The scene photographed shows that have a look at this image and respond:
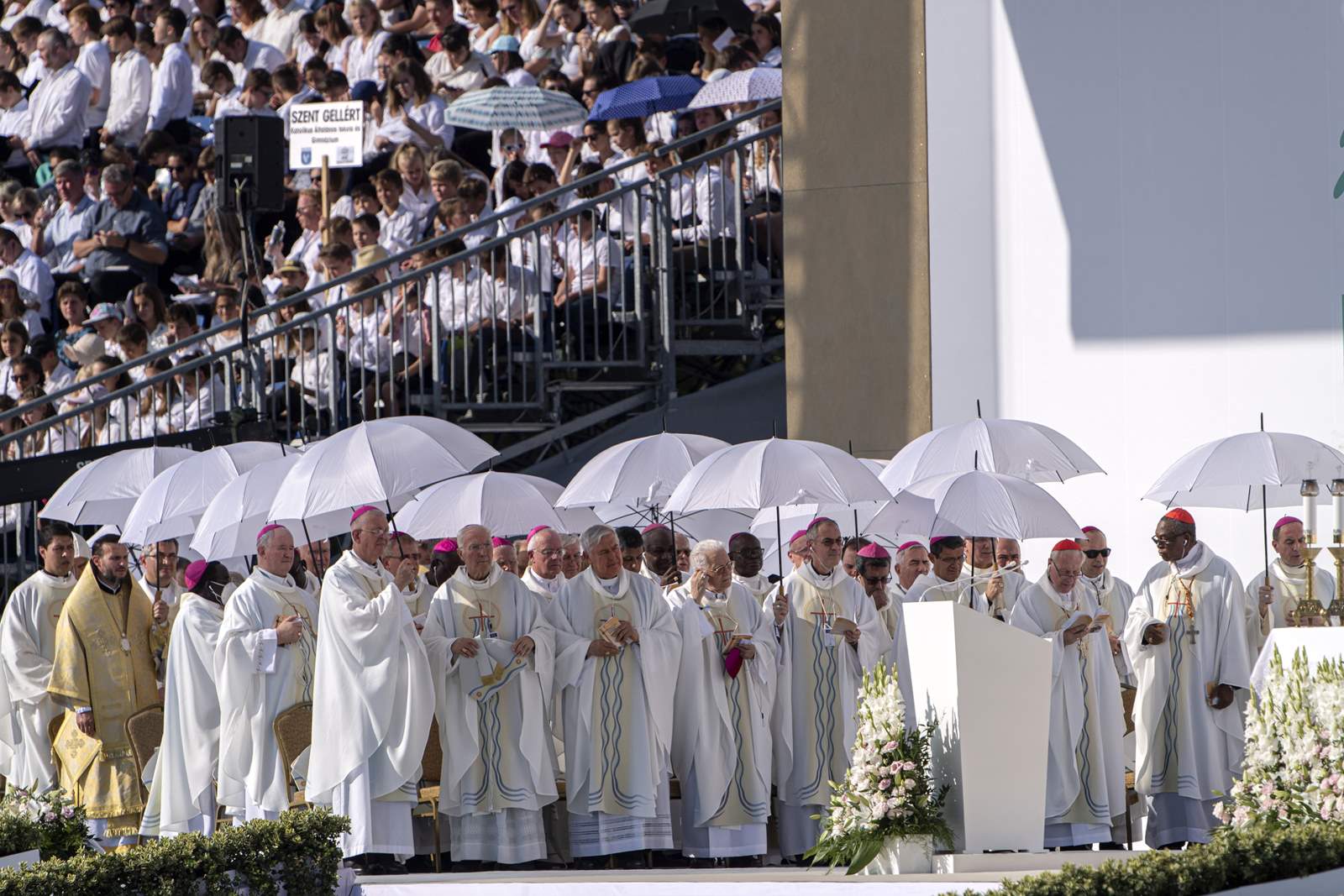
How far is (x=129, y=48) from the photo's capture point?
2370 cm

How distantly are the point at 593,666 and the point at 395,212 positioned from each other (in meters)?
8.21

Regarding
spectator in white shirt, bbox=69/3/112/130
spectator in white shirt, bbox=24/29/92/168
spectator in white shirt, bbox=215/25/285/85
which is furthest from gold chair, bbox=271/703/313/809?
spectator in white shirt, bbox=24/29/92/168

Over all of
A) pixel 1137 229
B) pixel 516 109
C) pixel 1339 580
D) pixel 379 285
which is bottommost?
pixel 1339 580

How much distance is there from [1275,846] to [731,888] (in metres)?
2.71

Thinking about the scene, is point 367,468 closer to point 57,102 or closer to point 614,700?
point 614,700

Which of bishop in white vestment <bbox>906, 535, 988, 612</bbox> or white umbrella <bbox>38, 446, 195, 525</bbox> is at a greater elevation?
white umbrella <bbox>38, 446, 195, 525</bbox>

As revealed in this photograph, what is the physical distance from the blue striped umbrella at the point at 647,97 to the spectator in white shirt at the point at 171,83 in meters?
5.85

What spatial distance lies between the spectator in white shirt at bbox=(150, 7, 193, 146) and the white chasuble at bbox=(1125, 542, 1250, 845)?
12.9 metres

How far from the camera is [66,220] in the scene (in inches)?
886

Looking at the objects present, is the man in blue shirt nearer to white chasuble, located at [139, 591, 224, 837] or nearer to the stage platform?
white chasuble, located at [139, 591, 224, 837]

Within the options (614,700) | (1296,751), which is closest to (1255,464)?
(614,700)

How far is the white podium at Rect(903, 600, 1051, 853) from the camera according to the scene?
406 inches

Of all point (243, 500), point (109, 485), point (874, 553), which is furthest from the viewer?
point (109, 485)

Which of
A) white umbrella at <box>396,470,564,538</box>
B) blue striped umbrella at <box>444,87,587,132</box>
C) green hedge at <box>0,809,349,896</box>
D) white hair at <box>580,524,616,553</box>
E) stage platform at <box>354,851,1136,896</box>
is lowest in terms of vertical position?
stage platform at <box>354,851,1136,896</box>
